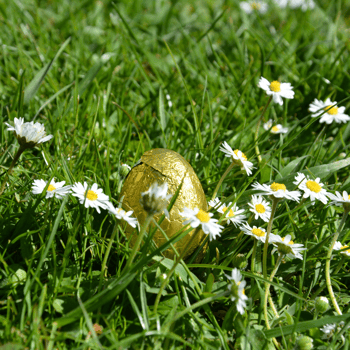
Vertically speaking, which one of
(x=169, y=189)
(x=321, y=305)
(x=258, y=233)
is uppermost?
(x=169, y=189)

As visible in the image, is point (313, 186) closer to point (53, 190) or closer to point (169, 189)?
point (169, 189)

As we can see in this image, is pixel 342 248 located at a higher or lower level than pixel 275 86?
lower

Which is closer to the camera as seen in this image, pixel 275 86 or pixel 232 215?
pixel 232 215

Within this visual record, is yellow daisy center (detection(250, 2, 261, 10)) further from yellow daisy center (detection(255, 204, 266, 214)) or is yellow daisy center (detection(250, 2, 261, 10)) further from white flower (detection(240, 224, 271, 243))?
white flower (detection(240, 224, 271, 243))

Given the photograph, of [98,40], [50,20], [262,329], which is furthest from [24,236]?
[50,20]

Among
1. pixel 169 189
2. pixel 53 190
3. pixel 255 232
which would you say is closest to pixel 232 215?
pixel 255 232

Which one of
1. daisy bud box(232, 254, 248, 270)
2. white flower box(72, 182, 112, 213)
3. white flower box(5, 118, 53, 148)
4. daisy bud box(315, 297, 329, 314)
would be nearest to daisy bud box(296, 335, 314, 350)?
daisy bud box(315, 297, 329, 314)

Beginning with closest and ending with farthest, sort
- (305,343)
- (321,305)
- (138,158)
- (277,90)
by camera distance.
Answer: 1. (305,343)
2. (321,305)
3. (277,90)
4. (138,158)
